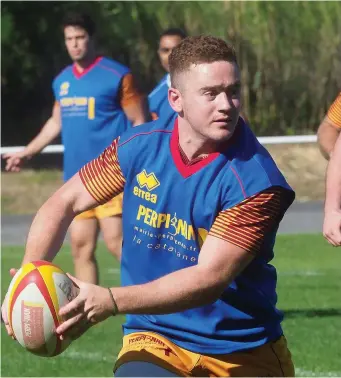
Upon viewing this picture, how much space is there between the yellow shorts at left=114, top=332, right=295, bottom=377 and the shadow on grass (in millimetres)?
4759

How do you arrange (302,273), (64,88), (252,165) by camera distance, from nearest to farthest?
(252,165) < (64,88) < (302,273)

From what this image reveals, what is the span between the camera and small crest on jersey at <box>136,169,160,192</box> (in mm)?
4781

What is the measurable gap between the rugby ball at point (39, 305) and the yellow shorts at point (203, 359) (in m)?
0.40

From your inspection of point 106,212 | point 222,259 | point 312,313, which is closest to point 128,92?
point 106,212

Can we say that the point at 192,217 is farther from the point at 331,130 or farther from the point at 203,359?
the point at 331,130

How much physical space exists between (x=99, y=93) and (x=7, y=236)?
263 inches

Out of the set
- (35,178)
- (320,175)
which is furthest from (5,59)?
(320,175)

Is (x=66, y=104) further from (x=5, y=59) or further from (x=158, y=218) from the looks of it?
(x=5, y=59)

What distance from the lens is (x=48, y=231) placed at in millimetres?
4914

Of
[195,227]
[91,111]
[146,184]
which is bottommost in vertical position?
[91,111]

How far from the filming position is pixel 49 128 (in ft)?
36.3

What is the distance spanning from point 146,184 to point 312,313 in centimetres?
523

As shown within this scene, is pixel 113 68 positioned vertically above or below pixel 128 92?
above

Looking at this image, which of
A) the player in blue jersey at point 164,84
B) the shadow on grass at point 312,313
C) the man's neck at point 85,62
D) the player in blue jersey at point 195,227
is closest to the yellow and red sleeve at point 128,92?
the player in blue jersey at point 164,84
